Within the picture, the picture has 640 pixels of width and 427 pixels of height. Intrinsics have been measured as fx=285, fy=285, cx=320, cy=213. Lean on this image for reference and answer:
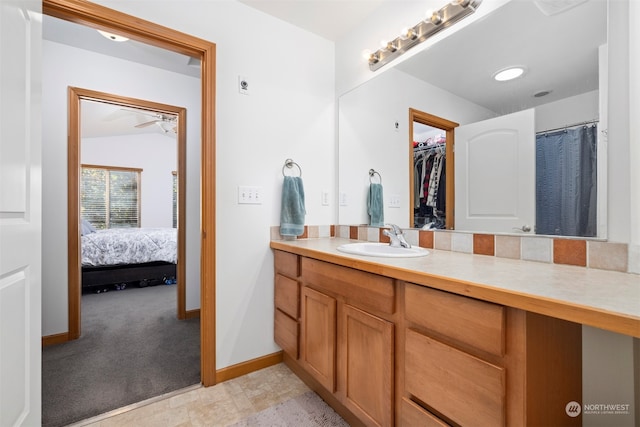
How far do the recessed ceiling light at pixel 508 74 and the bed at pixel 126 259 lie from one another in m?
4.33

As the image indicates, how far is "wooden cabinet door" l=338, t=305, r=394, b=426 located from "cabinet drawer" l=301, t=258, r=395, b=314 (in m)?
0.06

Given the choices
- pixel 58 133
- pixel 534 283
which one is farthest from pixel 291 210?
pixel 58 133

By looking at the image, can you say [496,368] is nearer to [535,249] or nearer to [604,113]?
[535,249]

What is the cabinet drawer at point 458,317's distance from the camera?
76 cm

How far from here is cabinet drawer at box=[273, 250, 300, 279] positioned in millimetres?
1712

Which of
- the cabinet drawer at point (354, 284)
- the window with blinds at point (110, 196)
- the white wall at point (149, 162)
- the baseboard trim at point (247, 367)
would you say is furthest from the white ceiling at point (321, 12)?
the window with blinds at point (110, 196)

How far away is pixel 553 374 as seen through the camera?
0.81m

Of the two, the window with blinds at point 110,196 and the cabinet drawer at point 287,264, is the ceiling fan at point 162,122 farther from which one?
the cabinet drawer at point 287,264

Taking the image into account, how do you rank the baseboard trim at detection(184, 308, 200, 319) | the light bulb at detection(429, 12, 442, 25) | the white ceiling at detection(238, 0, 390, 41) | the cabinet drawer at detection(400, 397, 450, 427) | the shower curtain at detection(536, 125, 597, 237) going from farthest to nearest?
the baseboard trim at detection(184, 308, 200, 319) < the white ceiling at detection(238, 0, 390, 41) < the light bulb at detection(429, 12, 442, 25) < the shower curtain at detection(536, 125, 597, 237) < the cabinet drawer at detection(400, 397, 450, 427)

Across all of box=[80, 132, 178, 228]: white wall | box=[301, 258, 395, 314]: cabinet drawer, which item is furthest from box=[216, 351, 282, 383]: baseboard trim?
box=[80, 132, 178, 228]: white wall

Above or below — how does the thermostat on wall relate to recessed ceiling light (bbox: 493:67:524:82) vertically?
above

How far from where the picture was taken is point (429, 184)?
5.49 feet

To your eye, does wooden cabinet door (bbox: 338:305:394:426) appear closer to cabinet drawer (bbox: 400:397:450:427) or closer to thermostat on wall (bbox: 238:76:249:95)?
cabinet drawer (bbox: 400:397:450:427)

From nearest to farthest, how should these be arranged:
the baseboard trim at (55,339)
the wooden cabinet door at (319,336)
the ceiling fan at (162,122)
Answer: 1. the wooden cabinet door at (319,336)
2. the baseboard trim at (55,339)
3. the ceiling fan at (162,122)
